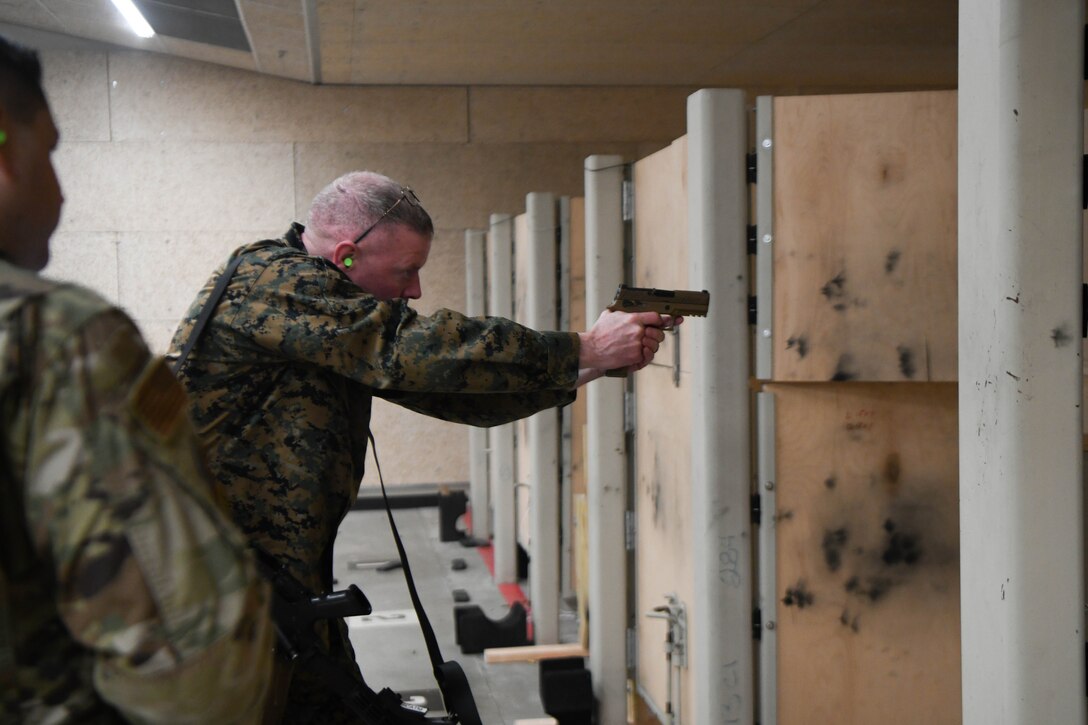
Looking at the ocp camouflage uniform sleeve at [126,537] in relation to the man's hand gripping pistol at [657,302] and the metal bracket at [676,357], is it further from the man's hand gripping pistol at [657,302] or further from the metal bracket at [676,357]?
the metal bracket at [676,357]

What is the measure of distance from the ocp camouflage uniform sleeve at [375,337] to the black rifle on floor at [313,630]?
1.24 feet

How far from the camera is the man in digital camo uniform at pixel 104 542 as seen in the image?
0.89 meters

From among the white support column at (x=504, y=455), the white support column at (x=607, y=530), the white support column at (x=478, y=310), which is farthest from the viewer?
the white support column at (x=478, y=310)

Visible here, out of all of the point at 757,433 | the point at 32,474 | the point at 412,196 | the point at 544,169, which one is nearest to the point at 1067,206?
the point at 757,433

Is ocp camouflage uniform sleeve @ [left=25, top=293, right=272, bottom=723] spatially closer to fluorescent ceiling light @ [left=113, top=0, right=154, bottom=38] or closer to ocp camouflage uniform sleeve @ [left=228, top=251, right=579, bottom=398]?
ocp camouflage uniform sleeve @ [left=228, top=251, right=579, bottom=398]

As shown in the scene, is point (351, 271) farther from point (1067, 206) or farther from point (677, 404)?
point (1067, 206)

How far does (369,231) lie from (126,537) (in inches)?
52.3

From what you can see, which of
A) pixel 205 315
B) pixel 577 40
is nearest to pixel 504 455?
pixel 577 40

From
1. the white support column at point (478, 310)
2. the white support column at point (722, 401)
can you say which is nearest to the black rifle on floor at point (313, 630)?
the white support column at point (722, 401)

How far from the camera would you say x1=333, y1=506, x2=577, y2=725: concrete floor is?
4350 millimetres

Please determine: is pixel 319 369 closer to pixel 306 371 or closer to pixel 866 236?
pixel 306 371

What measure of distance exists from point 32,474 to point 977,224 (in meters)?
1.35

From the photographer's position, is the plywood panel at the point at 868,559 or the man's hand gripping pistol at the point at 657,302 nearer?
the man's hand gripping pistol at the point at 657,302

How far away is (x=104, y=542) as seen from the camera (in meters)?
0.89
